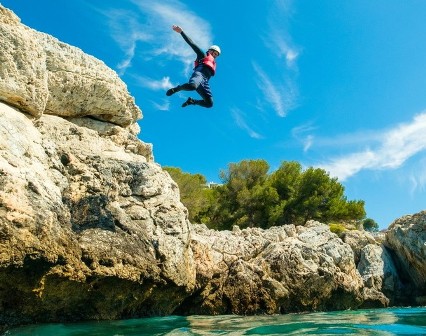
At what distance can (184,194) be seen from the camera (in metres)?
31.2

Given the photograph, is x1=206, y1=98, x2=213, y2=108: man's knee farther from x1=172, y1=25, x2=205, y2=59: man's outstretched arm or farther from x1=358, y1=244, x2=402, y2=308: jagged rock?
x1=358, y1=244, x2=402, y2=308: jagged rock

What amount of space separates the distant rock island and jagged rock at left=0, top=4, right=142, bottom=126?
25 millimetres

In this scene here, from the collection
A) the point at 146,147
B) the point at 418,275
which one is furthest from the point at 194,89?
the point at 418,275

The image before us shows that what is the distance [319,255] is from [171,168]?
21.6 metres

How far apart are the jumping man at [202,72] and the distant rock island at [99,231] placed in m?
2.07

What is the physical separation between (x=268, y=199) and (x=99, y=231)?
2468 cm

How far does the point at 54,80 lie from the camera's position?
9.89m

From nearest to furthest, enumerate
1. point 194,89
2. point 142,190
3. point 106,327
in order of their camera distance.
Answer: point 106,327, point 142,190, point 194,89

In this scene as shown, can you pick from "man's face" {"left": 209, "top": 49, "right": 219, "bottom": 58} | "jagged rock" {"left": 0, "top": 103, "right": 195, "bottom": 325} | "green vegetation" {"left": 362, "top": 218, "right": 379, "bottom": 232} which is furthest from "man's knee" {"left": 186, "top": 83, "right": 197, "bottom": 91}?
"green vegetation" {"left": 362, "top": 218, "right": 379, "bottom": 232}

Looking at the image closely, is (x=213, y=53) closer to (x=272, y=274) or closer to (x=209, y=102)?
(x=209, y=102)

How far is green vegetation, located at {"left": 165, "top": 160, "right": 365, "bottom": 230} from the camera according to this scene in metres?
31.3

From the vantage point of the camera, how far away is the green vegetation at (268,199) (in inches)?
1232

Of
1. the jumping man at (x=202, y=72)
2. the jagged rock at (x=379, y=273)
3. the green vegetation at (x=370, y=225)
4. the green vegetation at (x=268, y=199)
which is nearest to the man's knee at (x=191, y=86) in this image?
the jumping man at (x=202, y=72)

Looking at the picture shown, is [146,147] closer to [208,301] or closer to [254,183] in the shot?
[208,301]
